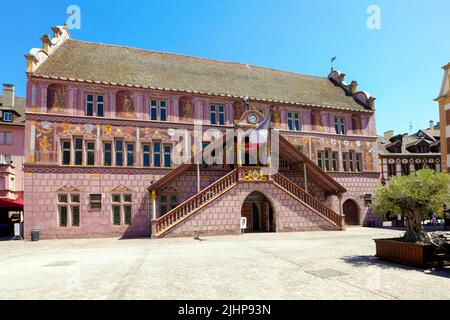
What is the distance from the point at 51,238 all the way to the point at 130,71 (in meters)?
13.2

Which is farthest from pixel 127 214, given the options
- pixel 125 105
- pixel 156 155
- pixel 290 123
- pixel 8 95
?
pixel 8 95

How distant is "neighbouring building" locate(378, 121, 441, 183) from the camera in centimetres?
3325

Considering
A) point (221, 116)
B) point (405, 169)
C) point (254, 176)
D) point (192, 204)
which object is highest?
point (221, 116)

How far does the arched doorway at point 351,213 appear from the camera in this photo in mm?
29047

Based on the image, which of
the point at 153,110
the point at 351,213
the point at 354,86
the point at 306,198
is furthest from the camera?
the point at 354,86

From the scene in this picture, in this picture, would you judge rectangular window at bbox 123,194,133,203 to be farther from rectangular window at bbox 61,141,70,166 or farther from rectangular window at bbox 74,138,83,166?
rectangular window at bbox 61,141,70,166

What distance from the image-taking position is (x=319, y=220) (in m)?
23.6

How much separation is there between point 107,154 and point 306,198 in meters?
14.5

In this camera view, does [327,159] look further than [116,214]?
Yes

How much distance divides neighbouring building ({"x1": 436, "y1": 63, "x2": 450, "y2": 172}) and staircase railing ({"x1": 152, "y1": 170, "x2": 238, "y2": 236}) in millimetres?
17605

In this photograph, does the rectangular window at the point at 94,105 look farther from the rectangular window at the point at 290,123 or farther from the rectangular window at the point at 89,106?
the rectangular window at the point at 290,123

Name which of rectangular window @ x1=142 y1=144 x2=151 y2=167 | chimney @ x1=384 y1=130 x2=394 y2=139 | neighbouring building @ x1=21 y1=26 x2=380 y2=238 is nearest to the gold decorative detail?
neighbouring building @ x1=21 y1=26 x2=380 y2=238

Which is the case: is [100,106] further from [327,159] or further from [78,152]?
[327,159]

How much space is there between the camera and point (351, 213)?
95.7 feet
